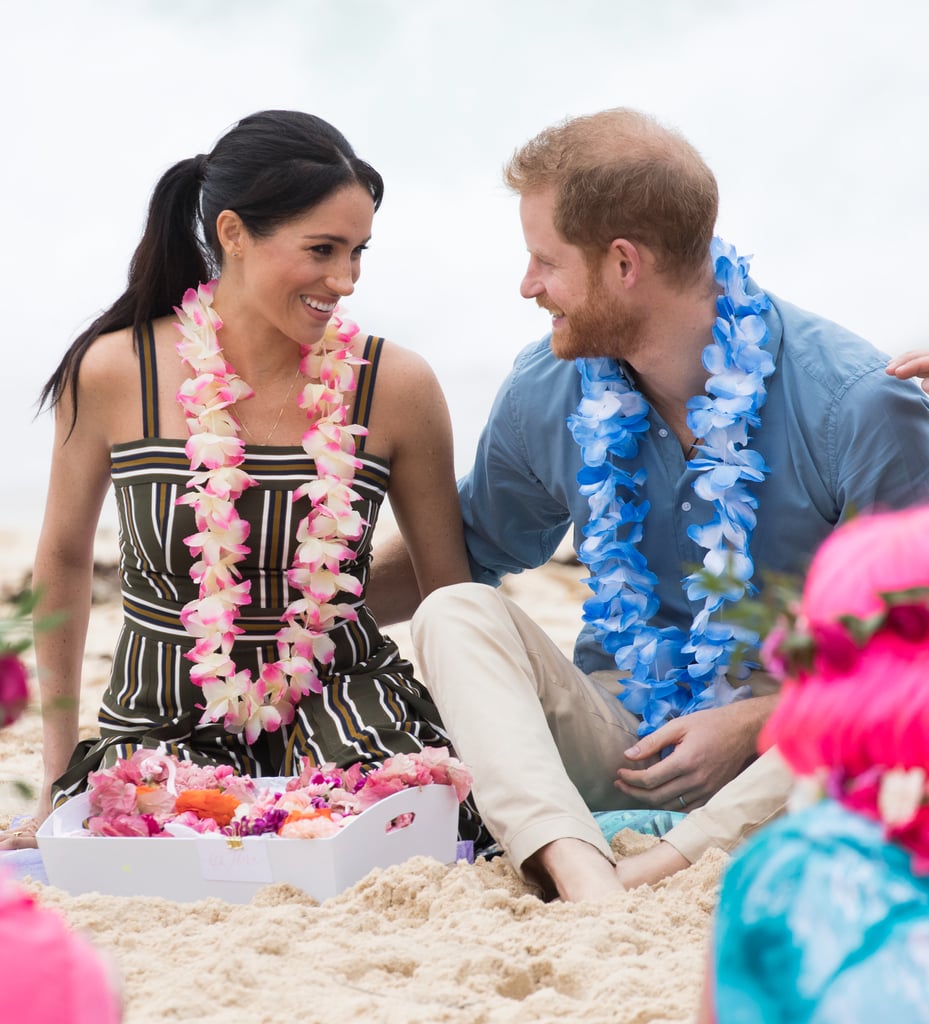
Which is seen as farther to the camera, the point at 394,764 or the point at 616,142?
the point at 616,142

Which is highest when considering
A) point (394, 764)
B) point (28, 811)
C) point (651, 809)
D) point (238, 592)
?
point (238, 592)

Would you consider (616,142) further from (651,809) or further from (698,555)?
(651,809)

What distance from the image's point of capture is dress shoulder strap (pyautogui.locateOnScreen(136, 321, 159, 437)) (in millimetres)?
3074

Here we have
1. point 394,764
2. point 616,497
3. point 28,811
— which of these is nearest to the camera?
point 394,764

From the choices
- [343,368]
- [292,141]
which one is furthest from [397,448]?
[292,141]

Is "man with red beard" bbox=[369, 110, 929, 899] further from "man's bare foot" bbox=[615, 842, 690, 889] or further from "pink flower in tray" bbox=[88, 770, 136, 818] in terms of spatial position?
"pink flower in tray" bbox=[88, 770, 136, 818]

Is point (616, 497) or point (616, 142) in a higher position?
point (616, 142)

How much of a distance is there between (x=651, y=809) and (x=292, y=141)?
1.77m

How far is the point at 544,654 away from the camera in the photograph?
114 inches

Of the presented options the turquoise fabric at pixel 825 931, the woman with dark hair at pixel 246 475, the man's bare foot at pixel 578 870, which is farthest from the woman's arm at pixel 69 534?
the turquoise fabric at pixel 825 931

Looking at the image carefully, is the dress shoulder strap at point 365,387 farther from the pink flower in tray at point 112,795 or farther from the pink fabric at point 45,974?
the pink fabric at point 45,974

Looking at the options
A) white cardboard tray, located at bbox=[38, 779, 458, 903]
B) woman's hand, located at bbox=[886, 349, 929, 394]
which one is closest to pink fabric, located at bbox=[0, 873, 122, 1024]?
white cardboard tray, located at bbox=[38, 779, 458, 903]

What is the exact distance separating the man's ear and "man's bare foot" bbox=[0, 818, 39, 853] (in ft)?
6.13

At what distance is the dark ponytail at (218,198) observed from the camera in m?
3.05
